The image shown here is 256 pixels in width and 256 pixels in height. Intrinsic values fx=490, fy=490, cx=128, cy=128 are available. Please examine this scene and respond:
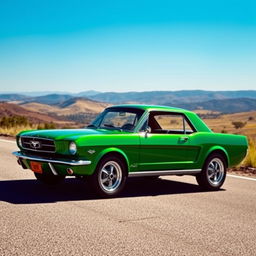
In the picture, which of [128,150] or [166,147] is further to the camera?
[166,147]

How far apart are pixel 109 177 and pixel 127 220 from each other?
181cm

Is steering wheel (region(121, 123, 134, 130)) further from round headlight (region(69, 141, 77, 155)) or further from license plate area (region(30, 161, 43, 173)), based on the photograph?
license plate area (region(30, 161, 43, 173))

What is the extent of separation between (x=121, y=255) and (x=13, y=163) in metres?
8.83

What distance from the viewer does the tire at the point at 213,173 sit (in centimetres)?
974

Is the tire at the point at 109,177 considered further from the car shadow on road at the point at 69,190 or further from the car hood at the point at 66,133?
the car hood at the point at 66,133

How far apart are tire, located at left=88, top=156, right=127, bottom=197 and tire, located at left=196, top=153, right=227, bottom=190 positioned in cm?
199

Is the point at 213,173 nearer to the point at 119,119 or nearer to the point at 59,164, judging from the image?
the point at 119,119

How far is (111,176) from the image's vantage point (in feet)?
27.7

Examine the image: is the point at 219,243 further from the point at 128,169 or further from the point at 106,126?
the point at 106,126

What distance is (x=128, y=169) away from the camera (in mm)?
8562

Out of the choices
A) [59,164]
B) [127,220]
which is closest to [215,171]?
[59,164]

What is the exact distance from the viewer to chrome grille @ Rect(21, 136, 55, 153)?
27.4 feet

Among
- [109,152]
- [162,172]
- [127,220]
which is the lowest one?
[127,220]

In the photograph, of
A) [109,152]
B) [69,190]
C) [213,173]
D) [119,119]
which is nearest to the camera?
[109,152]
